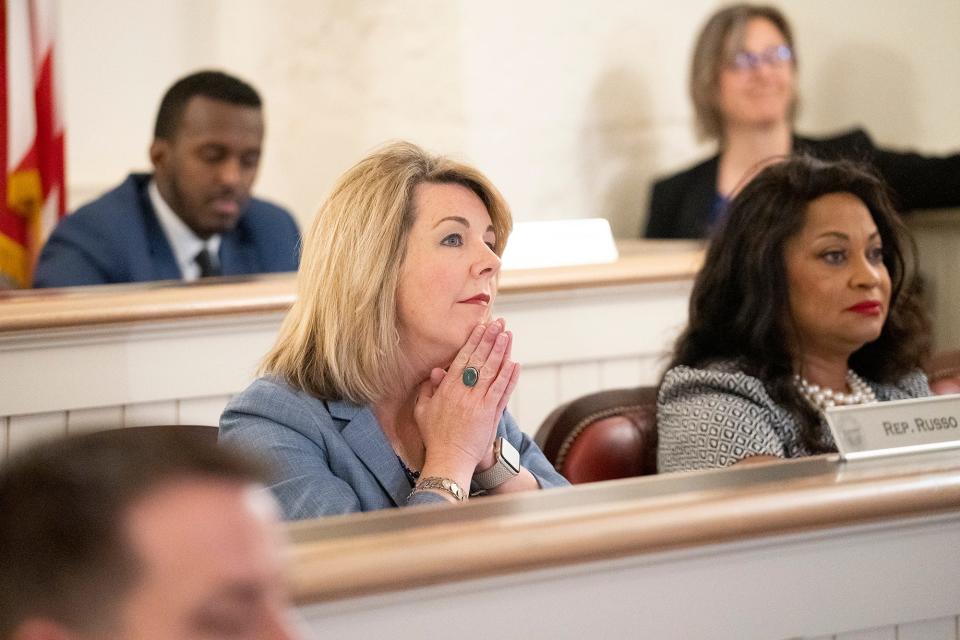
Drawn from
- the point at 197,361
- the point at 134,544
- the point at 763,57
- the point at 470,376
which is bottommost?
the point at 197,361

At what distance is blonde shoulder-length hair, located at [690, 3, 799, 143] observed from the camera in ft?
15.6

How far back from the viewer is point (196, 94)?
3.69m

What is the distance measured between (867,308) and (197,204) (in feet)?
6.39

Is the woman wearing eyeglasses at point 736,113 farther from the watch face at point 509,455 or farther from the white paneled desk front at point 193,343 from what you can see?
the watch face at point 509,455

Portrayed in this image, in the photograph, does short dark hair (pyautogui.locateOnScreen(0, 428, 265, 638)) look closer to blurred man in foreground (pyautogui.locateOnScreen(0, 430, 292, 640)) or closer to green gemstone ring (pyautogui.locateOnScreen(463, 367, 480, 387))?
blurred man in foreground (pyautogui.locateOnScreen(0, 430, 292, 640))

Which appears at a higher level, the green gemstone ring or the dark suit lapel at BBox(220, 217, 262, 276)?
the green gemstone ring

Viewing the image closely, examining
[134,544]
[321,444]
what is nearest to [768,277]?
[321,444]

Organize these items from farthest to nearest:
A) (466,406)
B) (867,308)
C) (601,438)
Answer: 1. (867,308)
2. (601,438)
3. (466,406)

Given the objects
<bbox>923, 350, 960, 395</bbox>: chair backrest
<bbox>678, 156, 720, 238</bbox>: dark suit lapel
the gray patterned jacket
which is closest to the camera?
the gray patterned jacket

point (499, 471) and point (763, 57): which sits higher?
point (763, 57)

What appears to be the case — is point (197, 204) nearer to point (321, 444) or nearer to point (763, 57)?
point (321, 444)

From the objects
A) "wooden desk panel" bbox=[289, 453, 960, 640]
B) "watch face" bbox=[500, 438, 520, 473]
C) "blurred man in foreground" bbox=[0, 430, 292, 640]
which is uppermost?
"blurred man in foreground" bbox=[0, 430, 292, 640]


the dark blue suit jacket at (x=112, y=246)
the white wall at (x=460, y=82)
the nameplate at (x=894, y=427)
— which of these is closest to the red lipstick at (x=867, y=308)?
the nameplate at (x=894, y=427)

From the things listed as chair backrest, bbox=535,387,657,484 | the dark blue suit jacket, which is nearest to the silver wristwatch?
chair backrest, bbox=535,387,657,484
